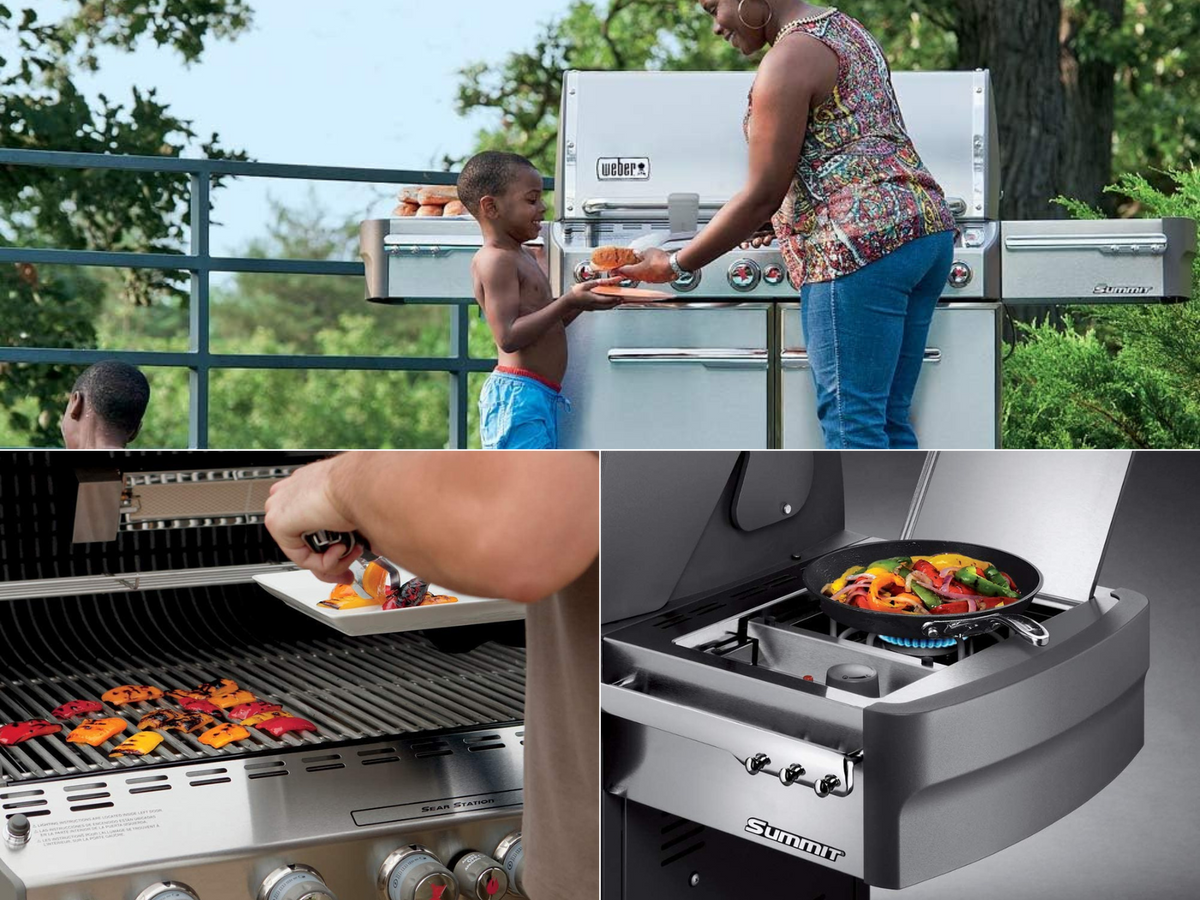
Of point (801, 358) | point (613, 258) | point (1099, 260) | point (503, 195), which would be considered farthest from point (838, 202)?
point (1099, 260)

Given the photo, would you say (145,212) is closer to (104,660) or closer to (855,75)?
(855,75)

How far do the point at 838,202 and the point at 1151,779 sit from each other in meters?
1.62

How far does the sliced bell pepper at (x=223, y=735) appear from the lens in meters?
1.13

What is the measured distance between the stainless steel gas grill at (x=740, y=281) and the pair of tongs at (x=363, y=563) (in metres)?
2.58

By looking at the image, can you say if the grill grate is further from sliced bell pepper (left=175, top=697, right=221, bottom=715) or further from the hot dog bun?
the hot dog bun

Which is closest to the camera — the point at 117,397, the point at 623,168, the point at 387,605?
the point at 387,605

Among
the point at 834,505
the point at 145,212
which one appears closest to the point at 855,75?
the point at 834,505

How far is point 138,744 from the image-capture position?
1.13 m

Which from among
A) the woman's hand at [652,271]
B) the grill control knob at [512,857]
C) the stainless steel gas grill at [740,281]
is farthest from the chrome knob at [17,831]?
the stainless steel gas grill at [740,281]

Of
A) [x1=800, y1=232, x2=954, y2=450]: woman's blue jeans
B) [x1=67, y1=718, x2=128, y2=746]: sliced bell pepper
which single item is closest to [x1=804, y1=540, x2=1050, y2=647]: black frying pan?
[x1=67, y1=718, x2=128, y2=746]: sliced bell pepper

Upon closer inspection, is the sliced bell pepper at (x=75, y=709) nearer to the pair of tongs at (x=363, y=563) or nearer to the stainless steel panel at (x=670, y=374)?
the pair of tongs at (x=363, y=563)

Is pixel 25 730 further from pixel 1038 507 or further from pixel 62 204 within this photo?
pixel 62 204

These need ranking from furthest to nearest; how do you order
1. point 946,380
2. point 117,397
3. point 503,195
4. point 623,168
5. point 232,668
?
1. point 623,168
2. point 946,380
3. point 503,195
4. point 117,397
5. point 232,668

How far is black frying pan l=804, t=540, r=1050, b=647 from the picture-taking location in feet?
3.22
